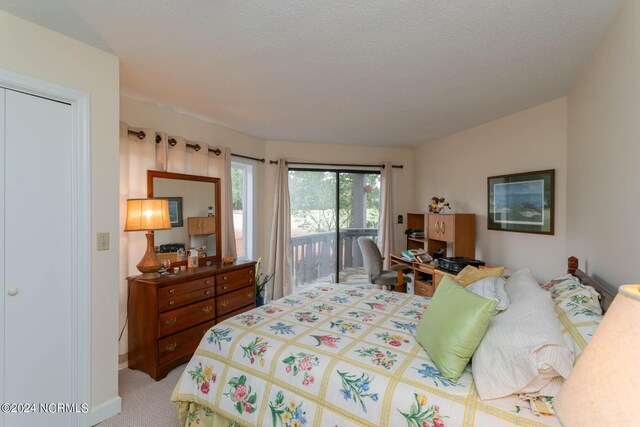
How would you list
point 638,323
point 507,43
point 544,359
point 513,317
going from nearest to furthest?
point 638,323, point 544,359, point 513,317, point 507,43

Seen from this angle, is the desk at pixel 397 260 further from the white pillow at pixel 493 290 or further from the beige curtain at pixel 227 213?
the beige curtain at pixel 227 213

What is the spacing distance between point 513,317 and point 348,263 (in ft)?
11.6

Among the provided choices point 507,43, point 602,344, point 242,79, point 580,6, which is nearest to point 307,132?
point 242,79

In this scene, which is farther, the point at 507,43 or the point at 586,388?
the point at 507,43

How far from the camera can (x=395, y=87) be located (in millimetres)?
2502

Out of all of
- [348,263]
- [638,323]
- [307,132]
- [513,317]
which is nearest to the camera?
[638,323]

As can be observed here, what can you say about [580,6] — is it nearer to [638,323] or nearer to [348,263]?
[638,323]

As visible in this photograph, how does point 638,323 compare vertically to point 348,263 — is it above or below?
above

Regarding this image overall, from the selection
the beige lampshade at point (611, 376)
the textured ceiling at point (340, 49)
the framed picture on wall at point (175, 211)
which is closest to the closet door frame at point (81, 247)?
the textured ceiling at point (340, 49)

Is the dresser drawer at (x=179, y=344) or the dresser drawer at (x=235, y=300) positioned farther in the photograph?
the dresser drawer at (x=235, y=300)

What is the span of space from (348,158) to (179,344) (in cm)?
336

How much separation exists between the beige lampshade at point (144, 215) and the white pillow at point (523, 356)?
2.50 metres

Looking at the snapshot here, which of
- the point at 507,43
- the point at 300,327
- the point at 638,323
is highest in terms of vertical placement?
the point at 507,43

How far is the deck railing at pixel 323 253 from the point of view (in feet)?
15.4
